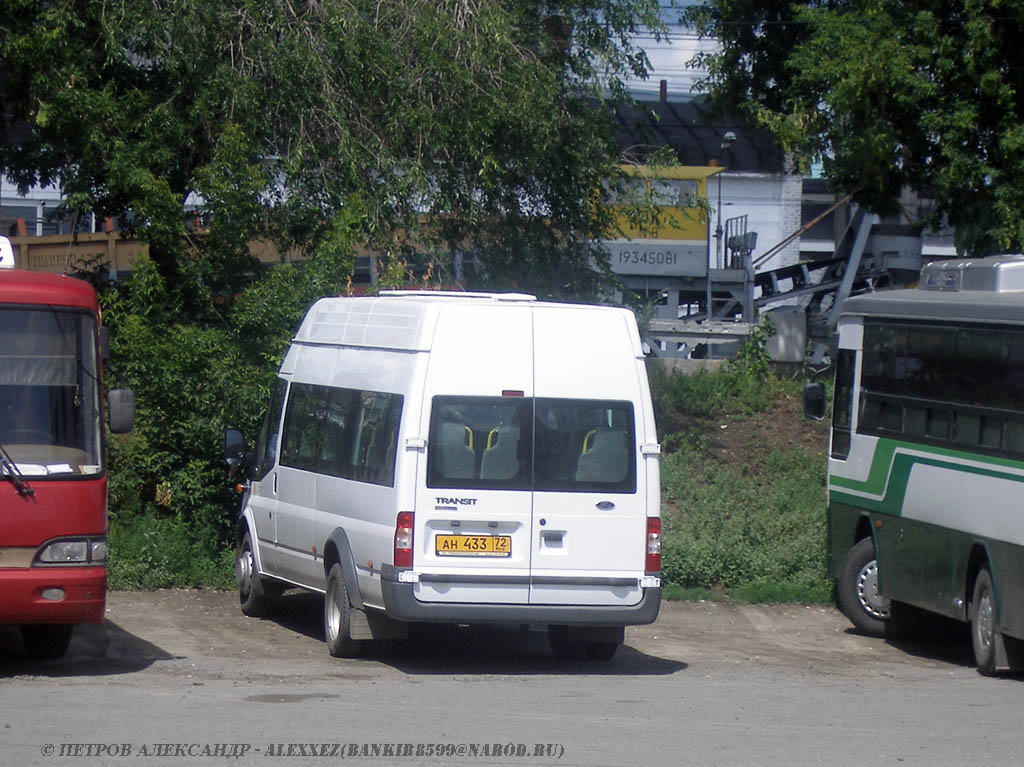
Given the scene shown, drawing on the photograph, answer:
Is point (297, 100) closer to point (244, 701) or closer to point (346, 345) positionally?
point (346, 345)

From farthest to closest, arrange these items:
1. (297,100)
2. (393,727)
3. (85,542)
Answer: (297,100), (85,542), (393,727)

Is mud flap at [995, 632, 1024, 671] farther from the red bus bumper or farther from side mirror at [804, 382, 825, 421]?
the red bus bumper

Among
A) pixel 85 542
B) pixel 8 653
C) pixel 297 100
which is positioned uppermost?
pixel 297 100

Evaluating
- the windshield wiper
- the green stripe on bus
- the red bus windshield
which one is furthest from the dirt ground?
the red bus windshield

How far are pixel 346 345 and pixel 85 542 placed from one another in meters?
2.98

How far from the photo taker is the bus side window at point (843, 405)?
13969 millimetres

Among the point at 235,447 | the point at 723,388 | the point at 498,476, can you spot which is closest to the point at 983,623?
the point at 498,476

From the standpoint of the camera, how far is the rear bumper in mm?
9977

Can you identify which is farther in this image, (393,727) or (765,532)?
(765,532)

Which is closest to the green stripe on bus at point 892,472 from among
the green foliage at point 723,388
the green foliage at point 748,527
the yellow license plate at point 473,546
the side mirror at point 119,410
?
the green foliage at point 748,527

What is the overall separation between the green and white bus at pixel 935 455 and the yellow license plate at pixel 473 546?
389 cm

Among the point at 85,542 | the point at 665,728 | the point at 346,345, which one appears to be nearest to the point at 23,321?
the point at 85,542

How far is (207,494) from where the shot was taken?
622 inches

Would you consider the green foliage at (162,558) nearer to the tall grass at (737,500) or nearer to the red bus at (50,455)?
the red bus at (50,455)
